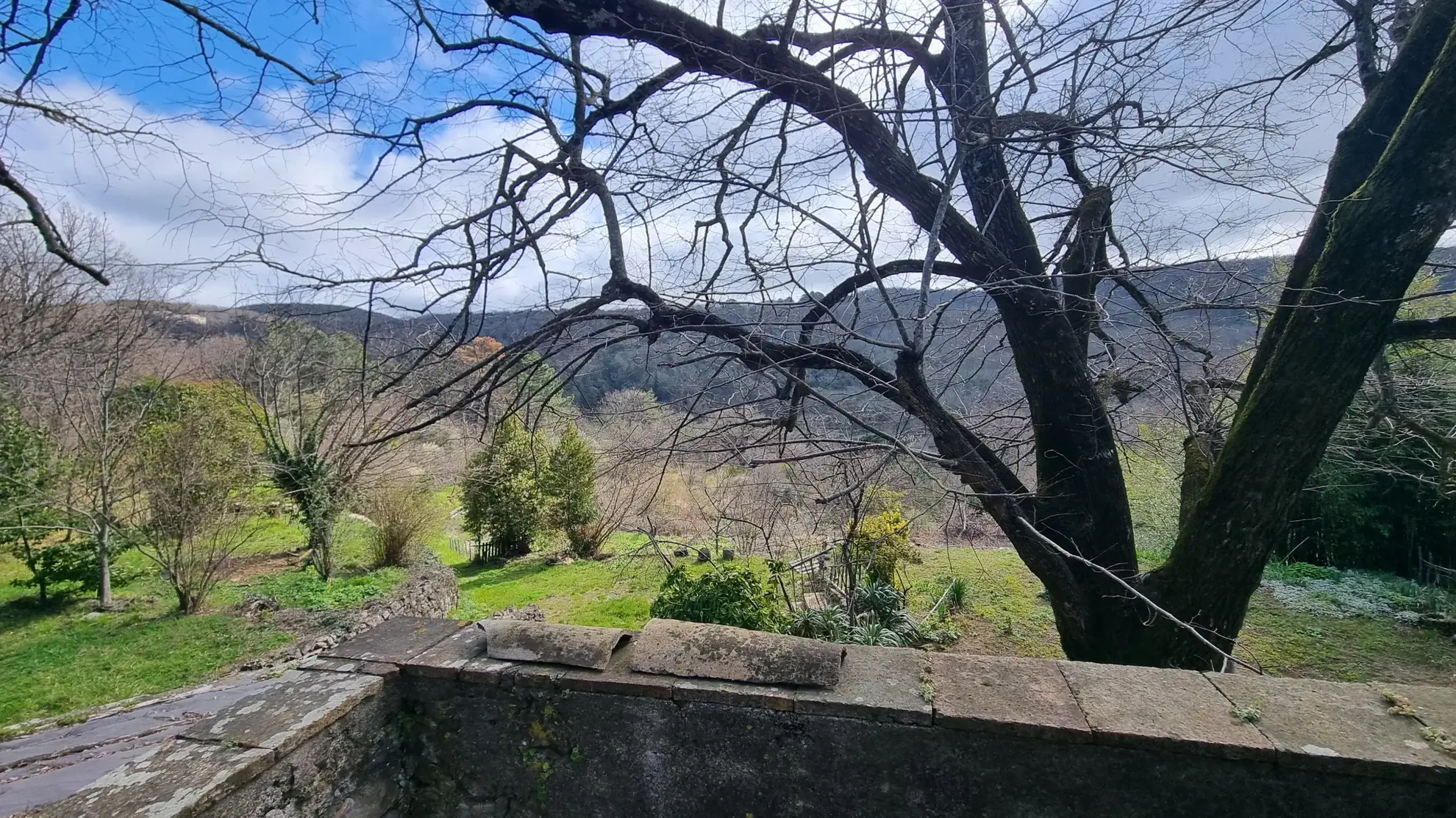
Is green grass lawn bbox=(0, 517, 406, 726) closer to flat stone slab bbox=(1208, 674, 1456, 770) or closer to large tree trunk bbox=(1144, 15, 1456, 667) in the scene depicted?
flat stone slab bbox=(1208, 674, 1456, 770)

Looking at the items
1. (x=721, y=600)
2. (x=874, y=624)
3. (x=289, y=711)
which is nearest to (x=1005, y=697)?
(x=289, y=711)

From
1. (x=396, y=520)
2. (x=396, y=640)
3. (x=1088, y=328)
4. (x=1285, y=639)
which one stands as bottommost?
(x=1285, y=639)

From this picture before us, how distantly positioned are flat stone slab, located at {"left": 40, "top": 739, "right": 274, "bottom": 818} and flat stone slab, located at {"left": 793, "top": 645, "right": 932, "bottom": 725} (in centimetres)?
154

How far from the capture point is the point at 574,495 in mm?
14516

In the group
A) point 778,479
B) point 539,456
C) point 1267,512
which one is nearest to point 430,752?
point 1267,512

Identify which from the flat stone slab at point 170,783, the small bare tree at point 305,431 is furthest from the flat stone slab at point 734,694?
the small bare tree at point 305,431

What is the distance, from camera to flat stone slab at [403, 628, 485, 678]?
7.38 ft

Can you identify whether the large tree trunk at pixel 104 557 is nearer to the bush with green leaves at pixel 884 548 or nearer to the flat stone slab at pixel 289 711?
the flat stone slab at pixel 289 711

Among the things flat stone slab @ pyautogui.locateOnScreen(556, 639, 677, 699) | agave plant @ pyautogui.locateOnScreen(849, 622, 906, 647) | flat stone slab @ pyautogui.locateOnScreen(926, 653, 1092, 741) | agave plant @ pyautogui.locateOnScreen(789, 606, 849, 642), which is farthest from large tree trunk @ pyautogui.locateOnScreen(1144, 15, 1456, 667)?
agave plant @ pyautogui.locateOnScreen(789, 606, 849, 642)

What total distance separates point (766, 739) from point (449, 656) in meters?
1.24

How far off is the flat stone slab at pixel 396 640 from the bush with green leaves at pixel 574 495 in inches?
463

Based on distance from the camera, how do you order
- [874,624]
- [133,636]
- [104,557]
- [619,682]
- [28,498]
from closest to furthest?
[619,682] → [874,624] → [133,636] → [104,557] → [28,498]

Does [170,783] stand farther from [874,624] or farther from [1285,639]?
[1285,639]

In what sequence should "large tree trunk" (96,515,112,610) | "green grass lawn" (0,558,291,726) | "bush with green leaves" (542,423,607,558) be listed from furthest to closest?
"bush with green leaves" (542,423,607,558) → "large tree trunk" (96,515,112,610) → "green grass lawn" (0,558,291,726)
